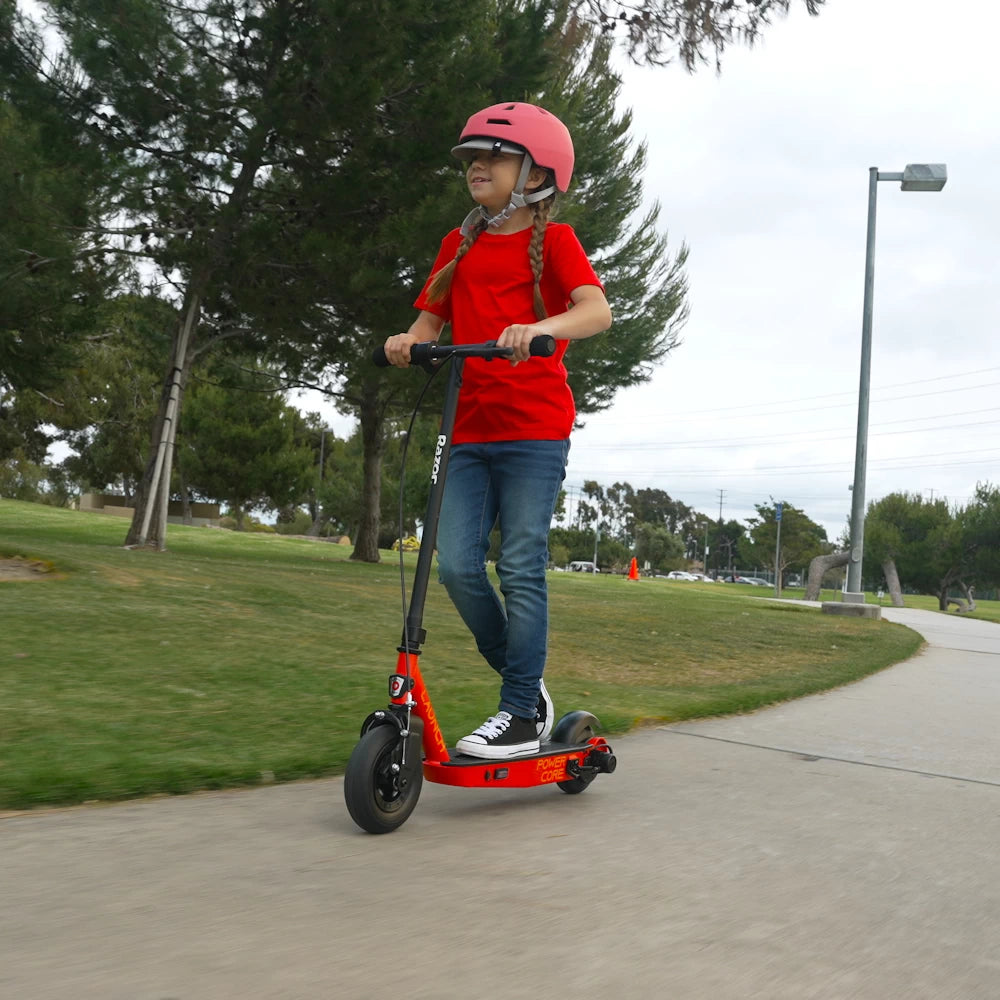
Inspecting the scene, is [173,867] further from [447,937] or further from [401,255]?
[401,255]

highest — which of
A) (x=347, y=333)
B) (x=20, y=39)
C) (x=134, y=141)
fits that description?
(x=20, y=39)

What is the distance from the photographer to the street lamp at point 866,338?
17.8 meters

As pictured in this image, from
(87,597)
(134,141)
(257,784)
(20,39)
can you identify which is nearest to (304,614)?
(87,597)

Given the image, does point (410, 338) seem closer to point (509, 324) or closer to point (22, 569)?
point (509, 324)

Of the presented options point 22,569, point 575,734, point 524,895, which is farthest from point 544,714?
point 22,569

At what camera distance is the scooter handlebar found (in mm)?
3057

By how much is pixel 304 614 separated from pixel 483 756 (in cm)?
608

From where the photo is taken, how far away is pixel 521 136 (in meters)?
3.46

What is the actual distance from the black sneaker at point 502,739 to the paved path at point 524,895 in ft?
0.59

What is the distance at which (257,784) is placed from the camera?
352 cm

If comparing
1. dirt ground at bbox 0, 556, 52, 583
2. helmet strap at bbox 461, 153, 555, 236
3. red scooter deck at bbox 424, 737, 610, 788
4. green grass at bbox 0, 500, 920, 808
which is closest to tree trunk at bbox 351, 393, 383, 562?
green grass at bbox 0, 500, 920, 808

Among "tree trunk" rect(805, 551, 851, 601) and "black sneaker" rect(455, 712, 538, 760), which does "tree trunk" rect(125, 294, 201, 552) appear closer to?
"black sneaker" rect(455, 712, 538, 760)

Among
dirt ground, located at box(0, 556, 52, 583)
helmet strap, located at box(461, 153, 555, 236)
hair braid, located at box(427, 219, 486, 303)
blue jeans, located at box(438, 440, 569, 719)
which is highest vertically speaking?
helmet strap, located at box(461, 153, 555, 236)

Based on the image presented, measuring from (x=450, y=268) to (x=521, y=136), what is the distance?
473mm
